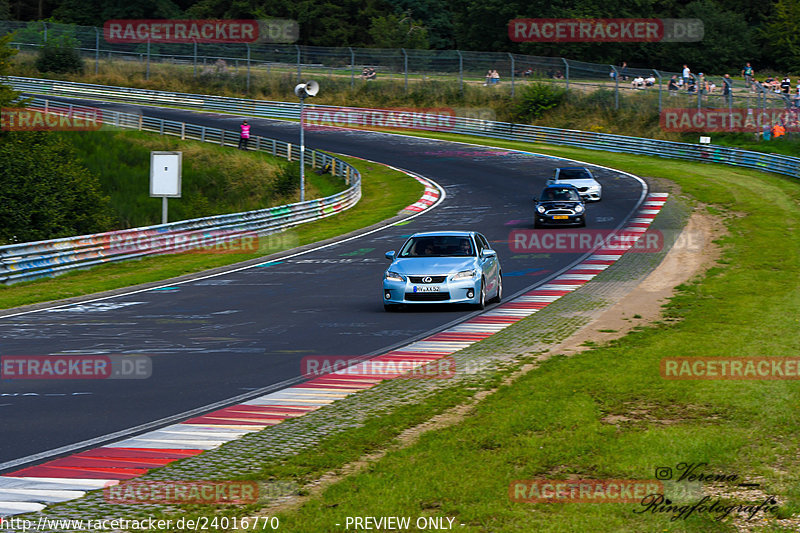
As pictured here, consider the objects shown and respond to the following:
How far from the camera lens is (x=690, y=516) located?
6.45m

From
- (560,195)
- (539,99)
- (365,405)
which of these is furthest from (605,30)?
(365,405)

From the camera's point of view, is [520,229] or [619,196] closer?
[520,229]

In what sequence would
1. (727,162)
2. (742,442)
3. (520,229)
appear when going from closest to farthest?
1. (742,442)
2. (520,229)
3. (727,162)

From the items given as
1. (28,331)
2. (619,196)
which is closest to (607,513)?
(28,331)

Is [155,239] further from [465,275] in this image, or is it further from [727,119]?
[727,119]

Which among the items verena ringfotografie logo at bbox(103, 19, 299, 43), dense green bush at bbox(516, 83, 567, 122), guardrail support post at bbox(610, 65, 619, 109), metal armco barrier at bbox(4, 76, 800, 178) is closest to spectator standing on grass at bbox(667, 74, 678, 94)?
guardrail support post at bbox(610, 65, 619, 109)

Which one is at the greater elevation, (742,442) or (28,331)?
(742,442)

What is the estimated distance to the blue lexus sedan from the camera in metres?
17.2

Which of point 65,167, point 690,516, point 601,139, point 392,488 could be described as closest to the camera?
point 690,516

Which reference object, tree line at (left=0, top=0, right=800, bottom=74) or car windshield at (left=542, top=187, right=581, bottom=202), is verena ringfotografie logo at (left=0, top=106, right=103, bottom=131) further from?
tree line at (left=0, top=0, right=800, bottom=74)

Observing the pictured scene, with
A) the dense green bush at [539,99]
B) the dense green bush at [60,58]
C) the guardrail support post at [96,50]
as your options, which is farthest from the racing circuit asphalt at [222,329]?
the dense green bush at [60,58]

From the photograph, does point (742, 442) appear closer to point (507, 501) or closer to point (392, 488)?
point (507, 501)

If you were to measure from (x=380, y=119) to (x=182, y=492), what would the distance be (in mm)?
61902

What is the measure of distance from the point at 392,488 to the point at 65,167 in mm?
29121
